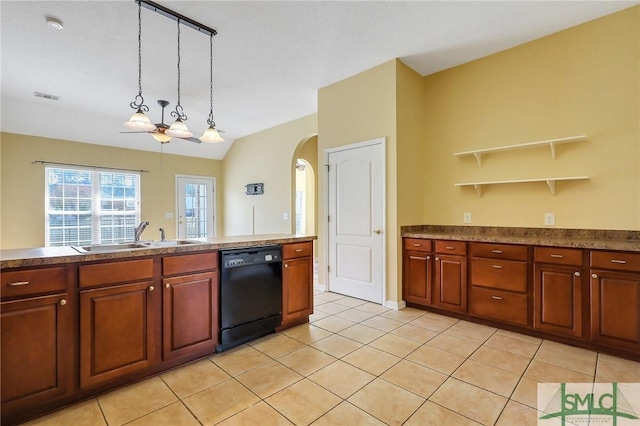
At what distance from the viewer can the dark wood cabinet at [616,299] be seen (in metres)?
2.27

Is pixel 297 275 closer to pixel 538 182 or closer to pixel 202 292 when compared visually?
pixel 202 292

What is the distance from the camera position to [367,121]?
12.4 ft

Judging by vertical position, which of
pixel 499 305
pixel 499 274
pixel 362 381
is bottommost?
pixel 362 381

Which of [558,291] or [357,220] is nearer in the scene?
[558,291]

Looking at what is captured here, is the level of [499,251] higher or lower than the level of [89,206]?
lower

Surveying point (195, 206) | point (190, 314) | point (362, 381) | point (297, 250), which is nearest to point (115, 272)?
point (190, 314)

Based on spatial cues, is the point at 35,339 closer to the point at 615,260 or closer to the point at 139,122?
the point at 139,122

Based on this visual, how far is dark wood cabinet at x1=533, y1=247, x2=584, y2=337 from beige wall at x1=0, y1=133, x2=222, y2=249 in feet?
22.4

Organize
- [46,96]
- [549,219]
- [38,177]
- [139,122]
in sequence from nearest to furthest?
1. [139,122]
2. [549,219]
3. [46,96]
4. [38,177]

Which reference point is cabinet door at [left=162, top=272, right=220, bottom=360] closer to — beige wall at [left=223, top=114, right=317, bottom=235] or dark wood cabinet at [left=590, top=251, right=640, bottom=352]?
dark wood cabinet at [left=590, top=251, right=640, bottom=352]

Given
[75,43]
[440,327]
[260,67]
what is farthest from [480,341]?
[75,43]

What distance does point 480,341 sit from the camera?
267 cm

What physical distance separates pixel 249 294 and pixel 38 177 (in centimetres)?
519

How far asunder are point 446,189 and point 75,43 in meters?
4.41
